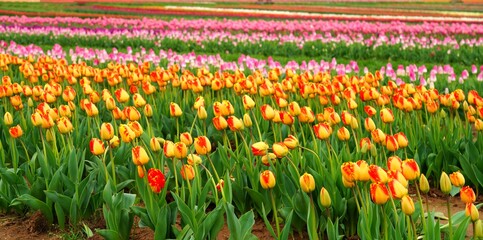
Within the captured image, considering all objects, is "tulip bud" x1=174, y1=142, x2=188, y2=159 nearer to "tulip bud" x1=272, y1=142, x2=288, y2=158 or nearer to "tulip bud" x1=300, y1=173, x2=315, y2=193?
"tulip bud" x1=272, y1=142, x2=288, y2=158

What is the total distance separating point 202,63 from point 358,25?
10.5 metres

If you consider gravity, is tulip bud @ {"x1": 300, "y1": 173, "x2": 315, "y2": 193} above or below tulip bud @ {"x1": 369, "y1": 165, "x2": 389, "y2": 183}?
below

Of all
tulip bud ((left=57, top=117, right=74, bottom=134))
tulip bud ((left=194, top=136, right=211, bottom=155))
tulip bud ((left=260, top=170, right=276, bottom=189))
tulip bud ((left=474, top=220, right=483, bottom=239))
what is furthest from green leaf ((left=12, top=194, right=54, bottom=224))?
tulip bud ((left=474, top=220, right=483, bottom=239))

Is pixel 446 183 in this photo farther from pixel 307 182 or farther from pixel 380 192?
pixel 307 182

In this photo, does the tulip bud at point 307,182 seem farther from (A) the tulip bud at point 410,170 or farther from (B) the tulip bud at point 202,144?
(B) the tulip bud at point 202,144

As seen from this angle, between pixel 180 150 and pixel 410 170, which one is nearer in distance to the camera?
pixel 410 170

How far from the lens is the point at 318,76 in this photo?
5.65 m

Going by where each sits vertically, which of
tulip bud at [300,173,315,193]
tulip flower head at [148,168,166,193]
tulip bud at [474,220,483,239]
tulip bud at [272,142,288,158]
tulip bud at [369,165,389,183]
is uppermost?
tulip bud at [369,165,389,183]

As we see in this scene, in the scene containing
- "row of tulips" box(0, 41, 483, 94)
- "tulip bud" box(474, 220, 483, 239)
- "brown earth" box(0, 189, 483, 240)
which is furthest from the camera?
"row of tulips" box(0, 41, 483, 94)

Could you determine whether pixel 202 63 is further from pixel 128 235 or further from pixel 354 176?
pixel 354 176

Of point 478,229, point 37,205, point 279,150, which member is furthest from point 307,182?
point 37,205

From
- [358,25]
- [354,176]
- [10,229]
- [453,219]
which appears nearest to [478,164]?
[453,219]

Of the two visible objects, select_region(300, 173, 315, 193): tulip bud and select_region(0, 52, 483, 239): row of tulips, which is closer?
select_region(300, 173, 315, 193): tulip bud

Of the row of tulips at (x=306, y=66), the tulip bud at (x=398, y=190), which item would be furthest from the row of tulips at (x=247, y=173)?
the row of tulips at (x=306, y=66)
